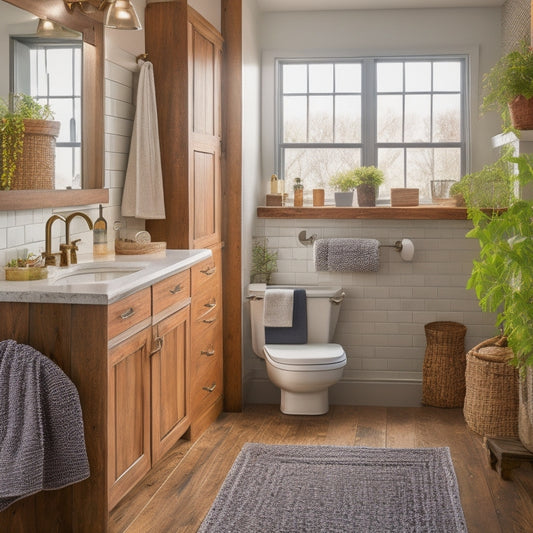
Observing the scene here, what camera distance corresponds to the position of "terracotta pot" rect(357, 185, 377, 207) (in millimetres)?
5516

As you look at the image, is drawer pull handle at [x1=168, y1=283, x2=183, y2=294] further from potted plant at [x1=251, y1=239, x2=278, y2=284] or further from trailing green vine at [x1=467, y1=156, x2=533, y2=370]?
potted plant at [x1=251, y1=239, x2=278, y2=284]

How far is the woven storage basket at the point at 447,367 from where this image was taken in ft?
17.4

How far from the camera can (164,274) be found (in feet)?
11.8

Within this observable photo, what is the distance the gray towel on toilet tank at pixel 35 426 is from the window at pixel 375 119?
3270 mm

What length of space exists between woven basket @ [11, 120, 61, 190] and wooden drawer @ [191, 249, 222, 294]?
1.00 m

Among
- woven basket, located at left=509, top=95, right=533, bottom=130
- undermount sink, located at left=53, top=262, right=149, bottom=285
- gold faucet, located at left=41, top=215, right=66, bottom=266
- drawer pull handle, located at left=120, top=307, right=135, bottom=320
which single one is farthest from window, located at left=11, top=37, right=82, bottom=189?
woven basket, located at left=509, top=95, right=533, bottom=130

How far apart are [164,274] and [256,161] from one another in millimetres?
2191

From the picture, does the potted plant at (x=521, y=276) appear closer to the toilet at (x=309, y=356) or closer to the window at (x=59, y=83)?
the toilet at (x=309, y=356)

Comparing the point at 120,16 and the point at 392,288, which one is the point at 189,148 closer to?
the point at 120,16

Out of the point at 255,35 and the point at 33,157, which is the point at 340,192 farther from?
the point at 33,157

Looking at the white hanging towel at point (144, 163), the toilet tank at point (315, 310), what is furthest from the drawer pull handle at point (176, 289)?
the toilet tank at point (315, 310)

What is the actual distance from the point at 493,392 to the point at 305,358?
1072 millimetres

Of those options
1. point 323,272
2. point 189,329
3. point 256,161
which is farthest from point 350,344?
point 189,329

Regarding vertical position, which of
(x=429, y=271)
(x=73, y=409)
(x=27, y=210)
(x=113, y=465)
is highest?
(x=27, y=210)
